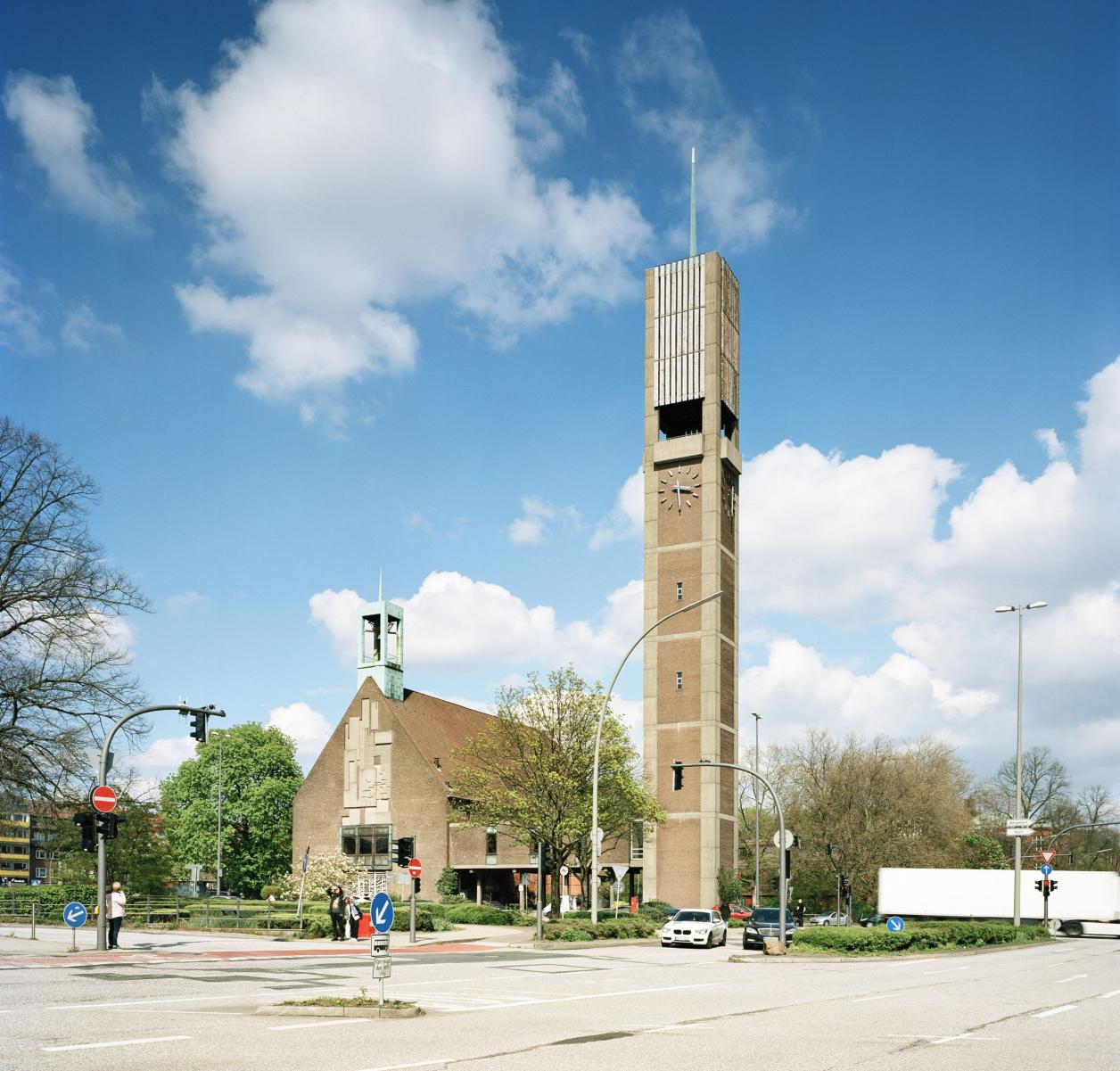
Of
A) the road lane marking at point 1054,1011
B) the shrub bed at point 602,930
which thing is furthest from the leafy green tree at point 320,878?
the road lane marking at point 1054,1011

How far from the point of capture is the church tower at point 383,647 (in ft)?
229

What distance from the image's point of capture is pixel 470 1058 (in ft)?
37.2

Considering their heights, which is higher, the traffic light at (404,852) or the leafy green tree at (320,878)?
the traffic light at (404,852)

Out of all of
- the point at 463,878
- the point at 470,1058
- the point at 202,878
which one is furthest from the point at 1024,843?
the point at 470,1058

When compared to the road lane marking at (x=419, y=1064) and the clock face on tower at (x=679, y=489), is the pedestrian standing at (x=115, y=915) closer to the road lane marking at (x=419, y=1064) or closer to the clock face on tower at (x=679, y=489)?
the road lane marking at (x=419, y=1064)

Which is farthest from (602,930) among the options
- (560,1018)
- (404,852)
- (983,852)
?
(983,852)

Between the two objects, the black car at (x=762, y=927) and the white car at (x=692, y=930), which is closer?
the white car at (x=692, y=930)

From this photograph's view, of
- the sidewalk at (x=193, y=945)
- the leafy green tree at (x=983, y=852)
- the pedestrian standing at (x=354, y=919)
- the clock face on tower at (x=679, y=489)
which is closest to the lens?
the sidewalk at (x=193, y=945)

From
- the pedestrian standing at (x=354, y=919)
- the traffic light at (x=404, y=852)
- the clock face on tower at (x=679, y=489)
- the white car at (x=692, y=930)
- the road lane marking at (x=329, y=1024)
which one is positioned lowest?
the white car at (x=692, y=930)

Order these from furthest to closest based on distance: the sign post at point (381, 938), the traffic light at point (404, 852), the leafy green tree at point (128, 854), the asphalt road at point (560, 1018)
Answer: the leafy green tree at point (128, 854) → the traffic light at point (404, 852) → the sign post at point (381, 938) → the asphalt road at point (560, 1018)

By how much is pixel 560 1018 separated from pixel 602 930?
81.4ft

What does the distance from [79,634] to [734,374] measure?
163 feet

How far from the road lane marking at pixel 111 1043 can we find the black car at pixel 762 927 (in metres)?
27.7

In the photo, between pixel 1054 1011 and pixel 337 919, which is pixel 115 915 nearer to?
pixel 337 919
